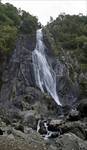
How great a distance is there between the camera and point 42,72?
43781 millimetres

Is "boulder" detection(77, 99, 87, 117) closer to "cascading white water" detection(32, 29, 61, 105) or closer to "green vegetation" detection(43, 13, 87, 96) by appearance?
"cascading white water" detection(32, 29, 61, 105)

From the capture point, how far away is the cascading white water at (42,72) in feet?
139

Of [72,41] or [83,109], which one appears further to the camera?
[72,41]

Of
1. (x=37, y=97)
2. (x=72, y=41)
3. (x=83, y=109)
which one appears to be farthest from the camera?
(x=72, y=41)

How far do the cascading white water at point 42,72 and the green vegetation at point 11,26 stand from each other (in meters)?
4.07

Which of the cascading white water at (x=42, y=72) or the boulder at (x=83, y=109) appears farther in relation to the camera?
the cascading white water at (x=42, y=72)

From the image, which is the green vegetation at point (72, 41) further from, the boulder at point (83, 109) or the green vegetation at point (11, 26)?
the boulder at point (83, 109)

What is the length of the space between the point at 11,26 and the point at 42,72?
17750mm

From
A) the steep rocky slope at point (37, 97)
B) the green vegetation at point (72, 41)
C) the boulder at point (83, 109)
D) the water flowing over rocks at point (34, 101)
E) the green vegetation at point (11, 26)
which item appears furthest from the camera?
the green vegetation at point (72, 41)

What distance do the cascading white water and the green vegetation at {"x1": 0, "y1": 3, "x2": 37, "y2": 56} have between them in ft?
13.4

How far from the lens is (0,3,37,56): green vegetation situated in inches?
1921

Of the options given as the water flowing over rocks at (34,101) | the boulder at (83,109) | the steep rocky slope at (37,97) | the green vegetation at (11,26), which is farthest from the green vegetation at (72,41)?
the boulder at (83,109)

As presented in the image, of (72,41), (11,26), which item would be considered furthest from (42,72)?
(72,41)

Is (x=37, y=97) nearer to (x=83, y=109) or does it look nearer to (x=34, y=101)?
(x=34, y=101)
